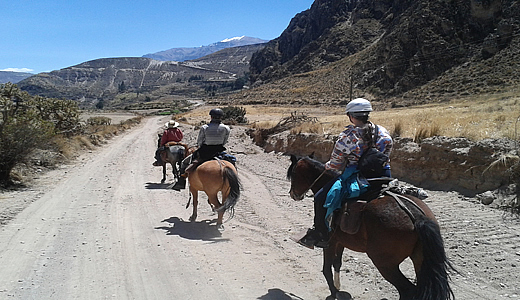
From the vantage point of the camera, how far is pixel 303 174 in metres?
5.47

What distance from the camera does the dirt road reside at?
5.00 meters

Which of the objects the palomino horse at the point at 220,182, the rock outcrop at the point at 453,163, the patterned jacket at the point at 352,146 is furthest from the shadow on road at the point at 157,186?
the patterned jacket at the point at 352,146

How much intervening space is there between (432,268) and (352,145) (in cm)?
162

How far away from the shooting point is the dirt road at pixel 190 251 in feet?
16.4

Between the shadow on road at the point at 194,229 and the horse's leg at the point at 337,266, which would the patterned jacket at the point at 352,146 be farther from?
the shadow on road at the point at 194,229

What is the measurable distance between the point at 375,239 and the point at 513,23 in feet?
213

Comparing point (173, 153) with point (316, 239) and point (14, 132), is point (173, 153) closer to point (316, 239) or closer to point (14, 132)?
point (14, 132)

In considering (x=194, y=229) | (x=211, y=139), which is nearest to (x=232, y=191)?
(x=194, y=229)

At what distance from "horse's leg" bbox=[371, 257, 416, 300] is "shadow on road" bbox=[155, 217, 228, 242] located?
3732 mm

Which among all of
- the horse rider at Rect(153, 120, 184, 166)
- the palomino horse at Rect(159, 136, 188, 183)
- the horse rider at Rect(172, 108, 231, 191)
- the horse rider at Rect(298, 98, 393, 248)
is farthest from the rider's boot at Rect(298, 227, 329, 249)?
the horse rider at Rect(153, 120, 184, 166)

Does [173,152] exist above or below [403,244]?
below

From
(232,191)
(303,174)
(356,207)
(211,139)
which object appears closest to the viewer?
(356,207)

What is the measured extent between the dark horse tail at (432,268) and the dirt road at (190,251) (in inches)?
50.4

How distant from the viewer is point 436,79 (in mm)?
59938
